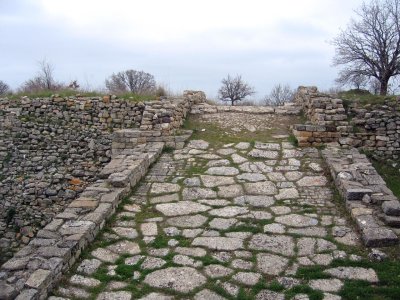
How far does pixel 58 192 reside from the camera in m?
10.1

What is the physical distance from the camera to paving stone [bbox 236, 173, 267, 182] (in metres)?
6.70

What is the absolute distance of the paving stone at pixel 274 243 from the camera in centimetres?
468

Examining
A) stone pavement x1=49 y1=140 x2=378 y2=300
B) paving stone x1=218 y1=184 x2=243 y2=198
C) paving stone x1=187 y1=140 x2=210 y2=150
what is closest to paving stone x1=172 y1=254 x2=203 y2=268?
stone pavement x1=49 y1=140 x2=378 y2=300

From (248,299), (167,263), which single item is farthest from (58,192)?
(248,299)

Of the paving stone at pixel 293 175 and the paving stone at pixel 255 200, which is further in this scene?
the paving stone at pixel 293 175

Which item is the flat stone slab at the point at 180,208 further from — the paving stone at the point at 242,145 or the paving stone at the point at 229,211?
the paving stone at the point at 242,145

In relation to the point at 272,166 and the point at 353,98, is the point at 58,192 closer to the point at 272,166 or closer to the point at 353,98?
the point at 272,166

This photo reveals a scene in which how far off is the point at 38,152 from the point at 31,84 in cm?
888

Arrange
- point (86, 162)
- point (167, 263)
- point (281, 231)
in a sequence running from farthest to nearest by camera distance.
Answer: point (86, 162) → point (281, 231) → point (167, 263)

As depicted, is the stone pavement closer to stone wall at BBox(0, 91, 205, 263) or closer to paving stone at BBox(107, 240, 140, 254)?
paving stone at BBox(107, 240, 140, 254)

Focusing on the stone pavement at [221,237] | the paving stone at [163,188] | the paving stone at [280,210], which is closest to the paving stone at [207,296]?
the stone pavement at [221,237]

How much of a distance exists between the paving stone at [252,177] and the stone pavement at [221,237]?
0.05 ft

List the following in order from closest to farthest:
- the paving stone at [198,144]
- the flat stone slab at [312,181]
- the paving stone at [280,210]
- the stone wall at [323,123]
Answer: the paving stone at [280,210], the flat stone slab at [312,181], the stone wall at [323,123], the paving stone at [198,144]

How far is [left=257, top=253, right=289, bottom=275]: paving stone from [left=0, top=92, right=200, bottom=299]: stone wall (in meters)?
2.04
